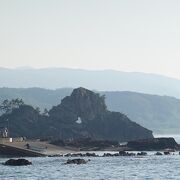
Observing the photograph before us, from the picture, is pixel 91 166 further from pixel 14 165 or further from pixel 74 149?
pixel 74 149

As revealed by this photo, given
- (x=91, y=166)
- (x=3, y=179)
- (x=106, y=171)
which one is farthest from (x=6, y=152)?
(x=3, y=179)

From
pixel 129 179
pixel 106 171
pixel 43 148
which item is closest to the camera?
pixel 129 179

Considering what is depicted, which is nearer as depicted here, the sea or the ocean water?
the sea

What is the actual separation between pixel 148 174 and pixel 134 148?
96.4m

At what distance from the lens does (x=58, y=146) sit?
19112 centimetres

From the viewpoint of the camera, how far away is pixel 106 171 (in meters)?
109

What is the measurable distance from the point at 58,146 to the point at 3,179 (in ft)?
323

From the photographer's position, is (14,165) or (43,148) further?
(43,148)

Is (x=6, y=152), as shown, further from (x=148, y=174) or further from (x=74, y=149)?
(x=148, y=174)

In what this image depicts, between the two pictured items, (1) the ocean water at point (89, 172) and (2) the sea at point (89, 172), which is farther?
(1) the ocean water at point (89, 172)

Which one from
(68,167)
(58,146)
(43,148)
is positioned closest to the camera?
(68,167)

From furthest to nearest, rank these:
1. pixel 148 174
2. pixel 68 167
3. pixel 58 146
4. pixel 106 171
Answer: pixel 58 146 → pixel 68 167 → pixel 106 171 → pixel 148 174

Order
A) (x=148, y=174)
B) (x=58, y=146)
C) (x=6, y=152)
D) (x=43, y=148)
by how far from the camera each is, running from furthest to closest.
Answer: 1. (x=58, y=146)
2. (x=43, y=148)
3. (x=6, y=152)
4. (x=148, y=174)

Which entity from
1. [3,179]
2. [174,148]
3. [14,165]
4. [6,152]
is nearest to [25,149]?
[6,152]
